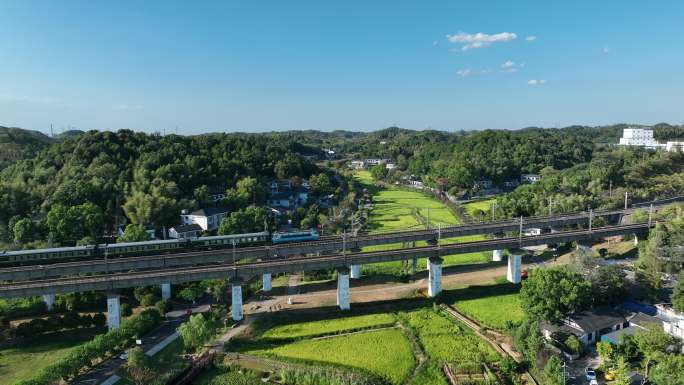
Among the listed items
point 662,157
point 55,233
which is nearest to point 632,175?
point 662,157

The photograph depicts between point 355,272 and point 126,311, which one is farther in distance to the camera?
point 355,272

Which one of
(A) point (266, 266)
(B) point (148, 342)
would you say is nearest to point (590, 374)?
(A) point (266, 266)

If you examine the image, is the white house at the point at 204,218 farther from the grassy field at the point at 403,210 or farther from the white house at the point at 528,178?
the white house at the point at 528,178

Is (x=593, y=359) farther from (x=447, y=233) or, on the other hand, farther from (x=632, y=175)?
(x=632, y=175)

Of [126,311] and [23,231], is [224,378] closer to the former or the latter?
[126,311]

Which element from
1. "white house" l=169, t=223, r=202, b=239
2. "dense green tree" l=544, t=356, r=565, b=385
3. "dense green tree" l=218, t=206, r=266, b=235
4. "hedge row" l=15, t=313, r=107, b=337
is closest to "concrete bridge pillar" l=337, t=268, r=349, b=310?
"dense green tree" l=544, t=356, r=565, b=385

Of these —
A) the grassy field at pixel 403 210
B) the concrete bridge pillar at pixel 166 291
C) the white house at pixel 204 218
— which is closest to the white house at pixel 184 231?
the white house at pixel 204 218
